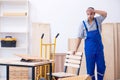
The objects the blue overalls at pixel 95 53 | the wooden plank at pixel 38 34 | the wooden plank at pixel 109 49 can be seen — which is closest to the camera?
the blue overalls at pixel 95 53

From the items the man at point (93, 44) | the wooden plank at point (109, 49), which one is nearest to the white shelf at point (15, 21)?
the wooden plank at point (109, 49)

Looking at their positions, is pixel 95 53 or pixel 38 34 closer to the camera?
pixel 95 53

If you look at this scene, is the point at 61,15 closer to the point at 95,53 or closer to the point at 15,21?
the point at 15,21

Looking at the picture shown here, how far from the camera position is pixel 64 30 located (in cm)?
681

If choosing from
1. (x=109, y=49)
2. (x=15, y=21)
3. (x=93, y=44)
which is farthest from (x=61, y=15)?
(x=93, y=44)

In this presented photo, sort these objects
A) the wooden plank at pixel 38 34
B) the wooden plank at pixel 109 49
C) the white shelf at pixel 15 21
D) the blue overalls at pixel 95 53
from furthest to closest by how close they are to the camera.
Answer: the white shelf at pixel 15 21, the wooden plank at pixel 38 34, the wooden plank at pixel 109 49, the blue overalls at pixel 95 53

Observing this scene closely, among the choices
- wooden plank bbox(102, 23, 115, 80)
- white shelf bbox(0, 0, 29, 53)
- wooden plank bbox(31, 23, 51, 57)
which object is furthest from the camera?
white shelf bbox(0, 0, 29, 53)

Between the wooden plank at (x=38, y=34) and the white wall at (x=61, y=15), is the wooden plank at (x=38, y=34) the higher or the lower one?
the lower one

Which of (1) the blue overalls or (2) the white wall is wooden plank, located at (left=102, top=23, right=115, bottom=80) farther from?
(1) the blue overalls

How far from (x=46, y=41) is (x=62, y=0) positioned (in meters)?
1.16

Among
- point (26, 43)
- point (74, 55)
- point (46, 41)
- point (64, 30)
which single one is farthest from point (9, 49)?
point (74, 55)

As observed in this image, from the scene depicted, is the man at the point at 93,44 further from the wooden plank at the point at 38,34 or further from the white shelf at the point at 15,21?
the white shelf at the point at 15,21

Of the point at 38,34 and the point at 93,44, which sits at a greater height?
the point at 38,34

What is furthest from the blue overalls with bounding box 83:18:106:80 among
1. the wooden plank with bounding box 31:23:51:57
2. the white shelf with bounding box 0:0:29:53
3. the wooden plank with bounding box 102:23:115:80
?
the white shelf with bounding box 0:0:29:53
